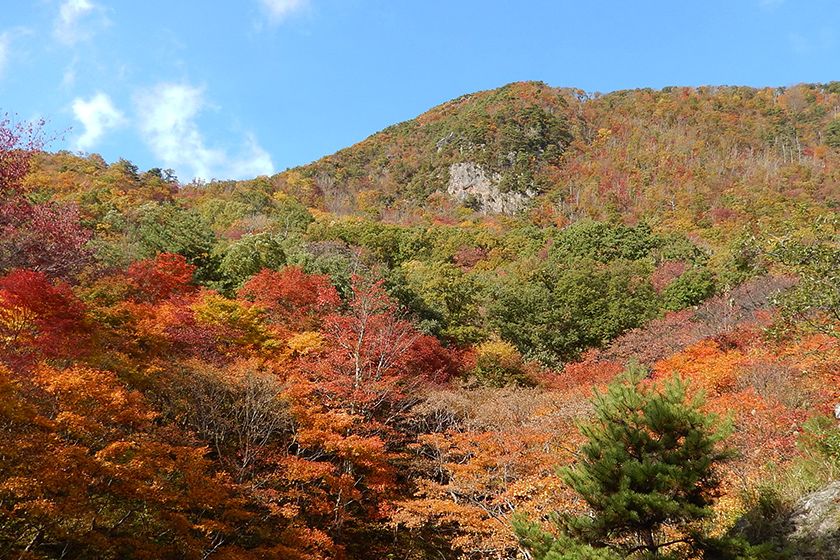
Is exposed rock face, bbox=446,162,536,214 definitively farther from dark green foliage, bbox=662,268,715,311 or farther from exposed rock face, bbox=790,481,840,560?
exposed rock face, bbox=790,481,840,560

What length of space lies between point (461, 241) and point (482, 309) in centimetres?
1624

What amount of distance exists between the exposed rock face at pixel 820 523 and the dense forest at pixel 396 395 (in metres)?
0.06

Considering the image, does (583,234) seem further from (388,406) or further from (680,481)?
(680,481)

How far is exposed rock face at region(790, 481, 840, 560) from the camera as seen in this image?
638 centimetres

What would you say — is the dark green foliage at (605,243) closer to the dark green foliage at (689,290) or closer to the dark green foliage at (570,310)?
the dark green foliage at (570,310)

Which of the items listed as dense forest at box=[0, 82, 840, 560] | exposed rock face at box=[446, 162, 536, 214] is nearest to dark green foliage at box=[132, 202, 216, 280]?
dense forest at box=[0, 82, 840, 560]

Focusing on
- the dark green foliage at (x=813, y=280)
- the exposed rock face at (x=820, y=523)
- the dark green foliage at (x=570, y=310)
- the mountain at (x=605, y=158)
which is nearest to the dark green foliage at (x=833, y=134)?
the mountain at (x=605, y=158)

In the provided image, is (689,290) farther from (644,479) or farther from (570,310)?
(644,479)

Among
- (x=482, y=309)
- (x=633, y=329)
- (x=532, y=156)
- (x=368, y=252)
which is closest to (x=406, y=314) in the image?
(x=482, y=309)

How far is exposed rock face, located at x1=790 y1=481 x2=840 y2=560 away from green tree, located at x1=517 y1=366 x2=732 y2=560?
986 millimetres

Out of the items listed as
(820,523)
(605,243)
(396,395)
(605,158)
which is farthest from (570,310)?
(605,158)

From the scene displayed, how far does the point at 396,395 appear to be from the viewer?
49.3 feet

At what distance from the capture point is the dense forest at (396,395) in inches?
287

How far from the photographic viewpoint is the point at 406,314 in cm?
2303
